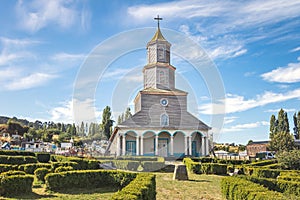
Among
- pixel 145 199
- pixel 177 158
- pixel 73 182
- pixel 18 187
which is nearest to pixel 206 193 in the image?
pixel 145 199

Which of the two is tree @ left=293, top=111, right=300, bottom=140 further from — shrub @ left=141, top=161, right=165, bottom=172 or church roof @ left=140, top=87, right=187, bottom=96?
shrub @ left=141, top=161, right=165, bottom=172

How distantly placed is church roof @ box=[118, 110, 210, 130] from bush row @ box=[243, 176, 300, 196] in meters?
21.8

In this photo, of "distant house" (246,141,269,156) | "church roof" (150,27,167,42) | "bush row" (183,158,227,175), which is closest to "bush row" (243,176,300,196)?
"bush row" (183,158,227,175)

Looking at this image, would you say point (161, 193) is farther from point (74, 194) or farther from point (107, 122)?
point (107, 122)

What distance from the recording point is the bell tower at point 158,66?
3756 centimetres

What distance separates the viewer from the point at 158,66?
124ft

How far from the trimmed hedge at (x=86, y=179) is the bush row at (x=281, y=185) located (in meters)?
5.14

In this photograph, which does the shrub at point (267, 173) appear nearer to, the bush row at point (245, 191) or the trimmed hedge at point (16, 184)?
the bush row at point (245, 191)

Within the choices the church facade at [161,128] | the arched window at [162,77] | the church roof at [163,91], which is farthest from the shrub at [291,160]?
Result: the arched window at [162,77]

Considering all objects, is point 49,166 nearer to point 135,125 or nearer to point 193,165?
point 193,165

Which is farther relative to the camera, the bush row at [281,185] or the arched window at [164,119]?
the arched window at [164,119]

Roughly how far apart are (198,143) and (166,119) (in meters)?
5.28

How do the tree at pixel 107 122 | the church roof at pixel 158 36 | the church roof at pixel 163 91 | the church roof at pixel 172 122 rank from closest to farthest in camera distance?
the church roof at pixel 172 122 < the church roof at pixel 163 91 < the church roof at pixel 158 36 < the tree at pixel 107 122

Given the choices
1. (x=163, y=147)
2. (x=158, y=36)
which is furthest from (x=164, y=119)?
(x=158, y=36)
